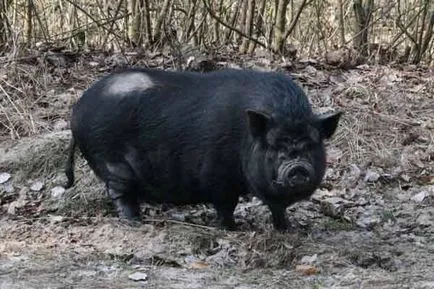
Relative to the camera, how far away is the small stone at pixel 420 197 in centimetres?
681

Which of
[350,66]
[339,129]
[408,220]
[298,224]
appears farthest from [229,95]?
[350,66]

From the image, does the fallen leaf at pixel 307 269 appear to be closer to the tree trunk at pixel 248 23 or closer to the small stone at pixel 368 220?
the small stone at pixel 368 220

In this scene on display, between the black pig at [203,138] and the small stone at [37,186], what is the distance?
0.51 meters

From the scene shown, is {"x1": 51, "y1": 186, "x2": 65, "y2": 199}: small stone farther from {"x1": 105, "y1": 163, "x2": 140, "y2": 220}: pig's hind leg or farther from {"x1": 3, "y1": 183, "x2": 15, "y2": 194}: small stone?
{"x1": 105, "y1": 163, "x2": 140, "y2": 220}: pig's hind leg

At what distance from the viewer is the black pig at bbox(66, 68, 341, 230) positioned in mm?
5293

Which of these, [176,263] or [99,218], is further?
[99,218]

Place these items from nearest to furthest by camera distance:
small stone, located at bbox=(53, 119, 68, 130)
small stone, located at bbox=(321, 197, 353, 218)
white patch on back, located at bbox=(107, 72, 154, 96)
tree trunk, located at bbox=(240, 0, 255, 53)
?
white patch on back, located at bbox=(107, 72, 154, 96) < small stone, located at bbox=(321, 197, 353, 218) < small stone, located at bbox=(53, 119, 68, 130) < tree trunk, located at bbox=(240, 0, 255, 53)

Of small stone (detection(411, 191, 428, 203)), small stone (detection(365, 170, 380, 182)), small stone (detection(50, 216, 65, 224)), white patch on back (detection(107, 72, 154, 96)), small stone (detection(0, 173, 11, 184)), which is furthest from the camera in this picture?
small stone (detection(365, 170, 380, 182))

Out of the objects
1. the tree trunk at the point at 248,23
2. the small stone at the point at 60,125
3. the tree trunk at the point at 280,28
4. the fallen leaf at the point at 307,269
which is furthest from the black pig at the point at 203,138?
the tree trunk at the point at 248,23

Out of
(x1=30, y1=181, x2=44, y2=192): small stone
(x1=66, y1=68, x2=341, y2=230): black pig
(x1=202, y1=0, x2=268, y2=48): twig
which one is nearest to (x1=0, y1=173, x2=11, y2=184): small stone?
(x1=30, y1=181, x2=44, y2=192): small stone

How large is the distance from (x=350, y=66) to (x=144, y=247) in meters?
4.79

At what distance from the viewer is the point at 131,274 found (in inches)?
195

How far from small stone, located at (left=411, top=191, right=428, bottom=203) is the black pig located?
1.45m

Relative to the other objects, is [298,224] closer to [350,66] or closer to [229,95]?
[229,95]
